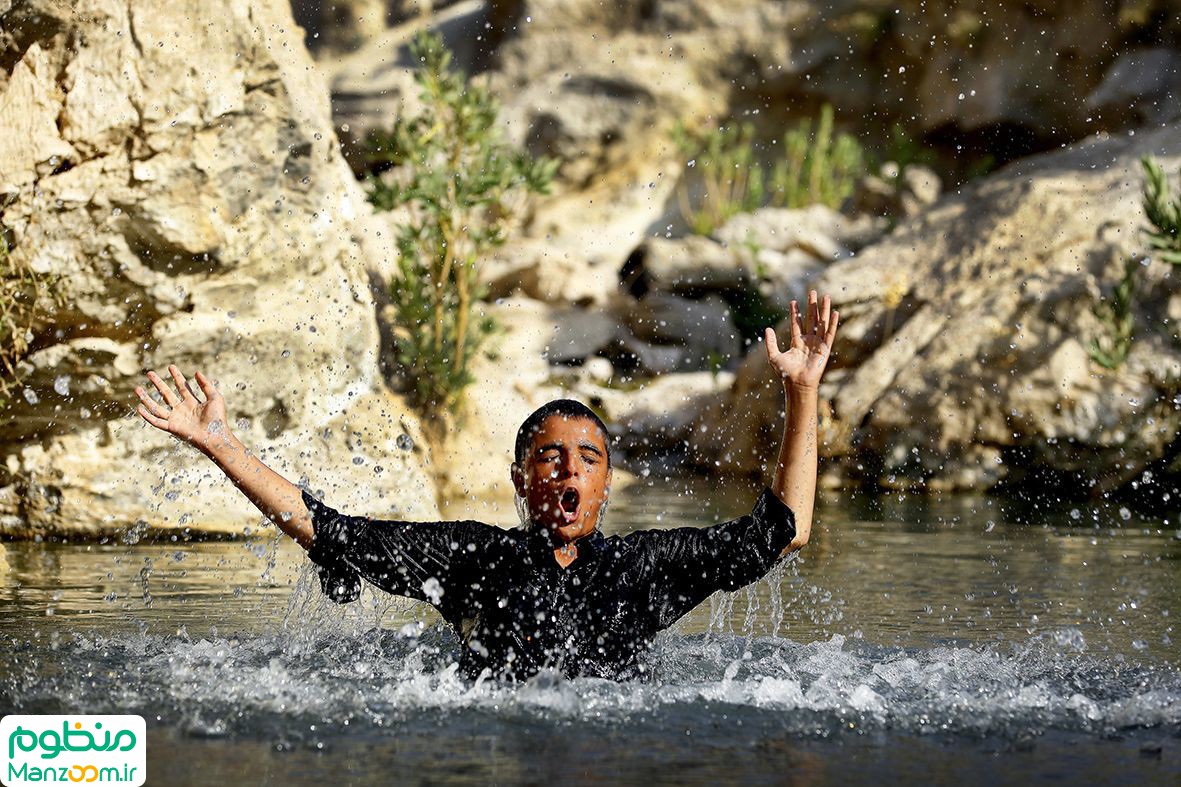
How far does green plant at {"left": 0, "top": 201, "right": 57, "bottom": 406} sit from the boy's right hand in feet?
14.5

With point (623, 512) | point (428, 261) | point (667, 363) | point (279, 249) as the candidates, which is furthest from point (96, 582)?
point (667, 363)

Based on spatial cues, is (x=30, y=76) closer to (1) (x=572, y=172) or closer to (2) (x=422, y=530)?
(2) (x=422, y=530)

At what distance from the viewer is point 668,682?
4.27 m

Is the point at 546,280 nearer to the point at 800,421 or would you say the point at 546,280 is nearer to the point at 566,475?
the point at 566,475

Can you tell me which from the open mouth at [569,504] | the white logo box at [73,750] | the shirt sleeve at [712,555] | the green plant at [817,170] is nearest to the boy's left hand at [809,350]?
the shirt sleeve at [712,555]

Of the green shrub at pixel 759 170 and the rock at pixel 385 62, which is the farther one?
the rock at pixel 385 62

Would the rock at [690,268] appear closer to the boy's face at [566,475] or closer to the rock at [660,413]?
the rock at [660,413]

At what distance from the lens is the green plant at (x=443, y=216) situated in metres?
10.9

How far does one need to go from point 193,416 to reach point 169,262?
4.62 meters

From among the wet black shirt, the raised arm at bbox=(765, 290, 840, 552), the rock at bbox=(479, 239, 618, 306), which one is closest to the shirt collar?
the wet black shirt

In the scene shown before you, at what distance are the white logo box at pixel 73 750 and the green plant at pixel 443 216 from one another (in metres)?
7.12

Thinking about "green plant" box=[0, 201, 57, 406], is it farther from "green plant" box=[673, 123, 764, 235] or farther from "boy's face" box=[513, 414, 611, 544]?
"green plant" box=[673, 123, 764, 235]

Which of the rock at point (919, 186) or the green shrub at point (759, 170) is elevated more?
the green shrub at point (759, 170)

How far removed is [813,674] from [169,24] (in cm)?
546
